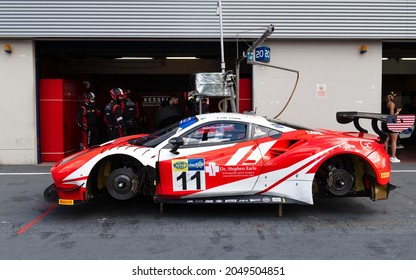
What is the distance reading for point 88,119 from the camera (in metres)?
11.5

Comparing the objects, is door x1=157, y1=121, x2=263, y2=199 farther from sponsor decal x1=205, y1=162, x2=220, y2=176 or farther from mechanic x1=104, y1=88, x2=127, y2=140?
mechanic x1=104, y1=88, x2=127, y2=140

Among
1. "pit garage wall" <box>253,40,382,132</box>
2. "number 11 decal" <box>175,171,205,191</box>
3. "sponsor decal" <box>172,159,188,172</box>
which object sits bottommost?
"number 11 decal" <box>175,171,205,191</box>

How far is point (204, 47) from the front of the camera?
1141 cm

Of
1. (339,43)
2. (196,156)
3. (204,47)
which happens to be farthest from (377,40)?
(196,156)

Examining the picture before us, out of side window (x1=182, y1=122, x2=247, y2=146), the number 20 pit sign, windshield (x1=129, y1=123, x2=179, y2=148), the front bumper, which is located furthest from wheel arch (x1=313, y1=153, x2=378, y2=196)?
the number 20 pit sign

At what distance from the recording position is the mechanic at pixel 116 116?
408 inches

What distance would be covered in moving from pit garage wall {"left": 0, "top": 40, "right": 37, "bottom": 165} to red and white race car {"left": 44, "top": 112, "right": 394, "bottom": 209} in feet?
18.5

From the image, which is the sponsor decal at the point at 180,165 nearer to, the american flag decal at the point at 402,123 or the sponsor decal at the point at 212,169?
the sponsor decal at the point at 212,169

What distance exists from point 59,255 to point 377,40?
31.9 ft

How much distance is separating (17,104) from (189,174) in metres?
7.10

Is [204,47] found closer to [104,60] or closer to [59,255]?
[104,60]

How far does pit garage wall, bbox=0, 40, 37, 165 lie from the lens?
10.6 m

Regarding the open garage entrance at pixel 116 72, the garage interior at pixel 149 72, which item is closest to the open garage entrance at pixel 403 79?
the garage interior at pixel 149 72

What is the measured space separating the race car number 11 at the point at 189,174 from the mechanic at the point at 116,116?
5181 millimetres
